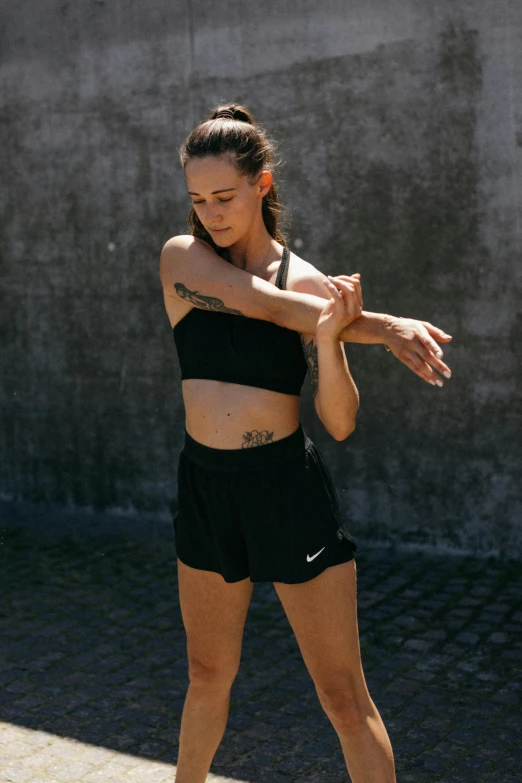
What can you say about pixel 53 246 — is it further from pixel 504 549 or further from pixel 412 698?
pixel 412 698

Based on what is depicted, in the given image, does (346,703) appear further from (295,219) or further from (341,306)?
(295,219)

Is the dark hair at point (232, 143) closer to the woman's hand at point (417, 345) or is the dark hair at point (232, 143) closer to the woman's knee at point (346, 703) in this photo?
the woman's hand at point (417, 345)

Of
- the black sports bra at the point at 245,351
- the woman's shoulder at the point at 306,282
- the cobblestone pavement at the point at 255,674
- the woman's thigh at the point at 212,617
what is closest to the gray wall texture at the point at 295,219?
the cobblestone pavement at the point at 255,674

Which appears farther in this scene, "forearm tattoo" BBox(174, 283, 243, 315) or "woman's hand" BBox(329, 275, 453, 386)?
"forearm tattoo" BBox(174, 283, 243, 315)

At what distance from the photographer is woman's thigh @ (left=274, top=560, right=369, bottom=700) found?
2.84 metres

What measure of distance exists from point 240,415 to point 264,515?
0.96 feet

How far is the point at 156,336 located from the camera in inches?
282

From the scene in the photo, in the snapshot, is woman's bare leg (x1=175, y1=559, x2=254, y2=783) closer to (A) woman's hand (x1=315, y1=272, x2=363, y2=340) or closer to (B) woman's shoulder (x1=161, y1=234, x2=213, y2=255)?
(A) woman's hand (x1=315, y1=272, x2=363, y2=340)

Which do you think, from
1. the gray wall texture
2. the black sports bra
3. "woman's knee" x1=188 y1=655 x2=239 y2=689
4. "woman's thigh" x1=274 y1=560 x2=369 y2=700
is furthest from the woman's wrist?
A: the gray wall texture

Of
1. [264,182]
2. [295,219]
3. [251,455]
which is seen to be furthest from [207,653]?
[295,219]

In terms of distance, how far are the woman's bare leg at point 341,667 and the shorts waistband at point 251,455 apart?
35 cm

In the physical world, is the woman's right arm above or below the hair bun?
below

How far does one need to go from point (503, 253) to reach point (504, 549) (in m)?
1.79

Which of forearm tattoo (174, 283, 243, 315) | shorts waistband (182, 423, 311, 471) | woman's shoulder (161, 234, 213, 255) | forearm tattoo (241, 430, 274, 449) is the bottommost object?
shorts waistband (182, 423, 311, 471)
